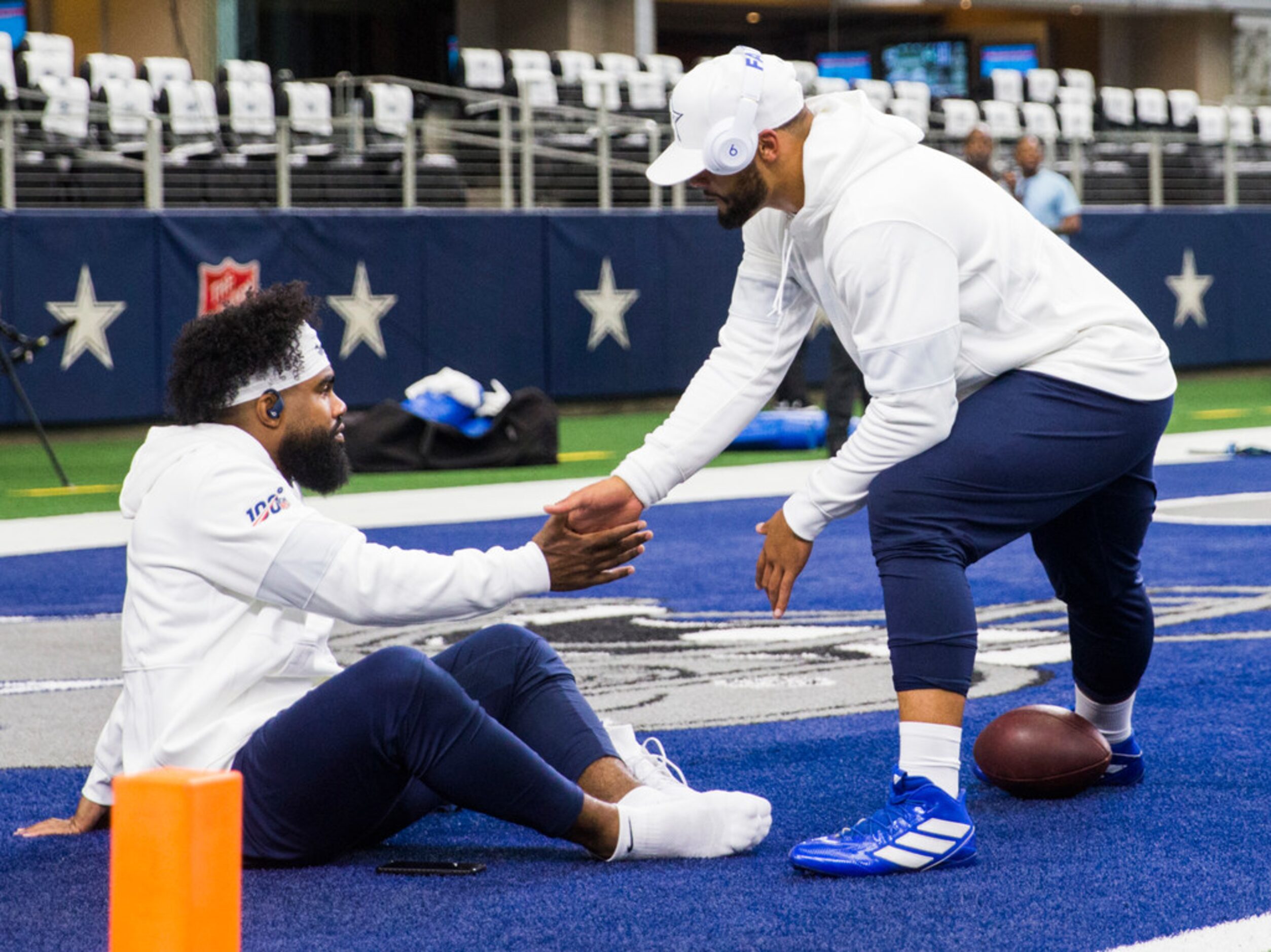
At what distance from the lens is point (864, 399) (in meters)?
14.4

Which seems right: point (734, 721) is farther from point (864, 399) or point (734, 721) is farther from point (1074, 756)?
point (864, 399)

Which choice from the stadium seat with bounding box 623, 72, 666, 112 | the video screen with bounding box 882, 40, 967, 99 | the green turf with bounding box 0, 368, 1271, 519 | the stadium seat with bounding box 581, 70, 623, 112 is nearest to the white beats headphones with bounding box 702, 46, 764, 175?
the green turf with bounding box 0, 368, 1271, 519

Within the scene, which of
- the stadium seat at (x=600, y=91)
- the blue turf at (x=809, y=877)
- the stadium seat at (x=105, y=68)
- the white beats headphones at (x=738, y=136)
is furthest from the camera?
the stadium seat at (x=600, y=91)

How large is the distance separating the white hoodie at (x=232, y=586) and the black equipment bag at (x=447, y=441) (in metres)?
8.94

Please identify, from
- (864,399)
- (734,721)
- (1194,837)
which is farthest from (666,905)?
(864,399)

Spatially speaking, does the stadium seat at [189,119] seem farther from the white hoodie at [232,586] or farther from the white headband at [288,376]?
the white hoodie at [232,586]

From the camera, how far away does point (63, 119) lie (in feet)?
50.5

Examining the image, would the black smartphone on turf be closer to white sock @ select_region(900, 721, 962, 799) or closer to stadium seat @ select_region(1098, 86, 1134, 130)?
white sock @ select_region(900, 721, 962, 799)

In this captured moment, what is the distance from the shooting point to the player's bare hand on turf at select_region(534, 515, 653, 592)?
139 inches

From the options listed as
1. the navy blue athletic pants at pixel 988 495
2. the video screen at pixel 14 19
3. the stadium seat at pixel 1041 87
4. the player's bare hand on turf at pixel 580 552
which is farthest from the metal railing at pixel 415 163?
the navy blue athletic pants at pixel 988 495

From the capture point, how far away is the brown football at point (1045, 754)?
401cm

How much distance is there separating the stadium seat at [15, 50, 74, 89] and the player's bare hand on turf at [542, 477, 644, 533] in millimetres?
14385

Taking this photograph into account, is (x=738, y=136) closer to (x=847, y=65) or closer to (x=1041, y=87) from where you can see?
(x=1041, y=87)

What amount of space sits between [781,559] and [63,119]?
13.2m
